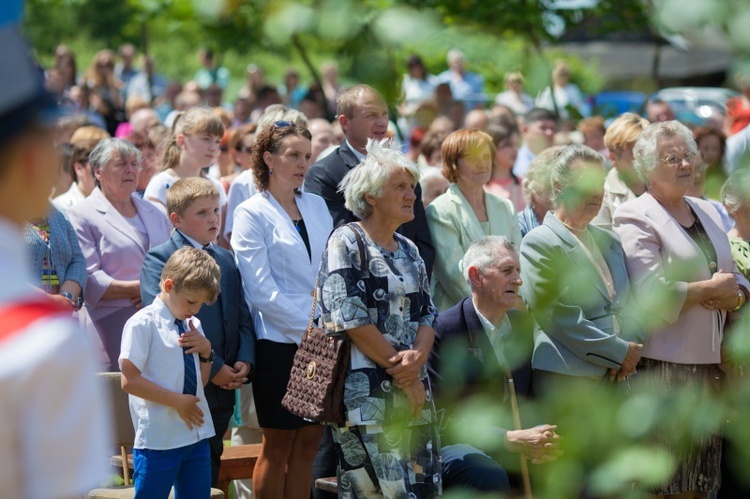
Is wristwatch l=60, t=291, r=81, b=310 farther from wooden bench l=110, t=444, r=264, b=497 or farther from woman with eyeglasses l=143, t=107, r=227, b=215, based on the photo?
woman with eyeglasses l=143, t=107, r=227, b=215

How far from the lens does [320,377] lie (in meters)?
4.72

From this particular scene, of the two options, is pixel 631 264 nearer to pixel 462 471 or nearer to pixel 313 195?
pixel 462 471

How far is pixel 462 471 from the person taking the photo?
186 inches

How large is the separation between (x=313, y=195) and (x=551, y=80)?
466 centimetres

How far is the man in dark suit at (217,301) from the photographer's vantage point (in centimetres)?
539

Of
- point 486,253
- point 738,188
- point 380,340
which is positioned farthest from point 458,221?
point 738,188

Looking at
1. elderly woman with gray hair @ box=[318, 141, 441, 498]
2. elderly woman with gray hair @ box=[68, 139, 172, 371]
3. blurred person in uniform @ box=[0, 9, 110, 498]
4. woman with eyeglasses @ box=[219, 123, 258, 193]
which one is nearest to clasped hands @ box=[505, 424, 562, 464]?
blurred person in uniform @ box=[0, 9, 110, 498]

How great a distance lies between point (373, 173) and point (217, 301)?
3.85ft

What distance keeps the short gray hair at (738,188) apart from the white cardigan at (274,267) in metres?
4.12

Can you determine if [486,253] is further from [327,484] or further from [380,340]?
[327,484]

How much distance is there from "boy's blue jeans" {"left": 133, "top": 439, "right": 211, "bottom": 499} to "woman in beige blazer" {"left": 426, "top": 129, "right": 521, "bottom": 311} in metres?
1.81

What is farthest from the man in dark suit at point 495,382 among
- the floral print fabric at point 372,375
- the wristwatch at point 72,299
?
the wristwatch at point 72,299

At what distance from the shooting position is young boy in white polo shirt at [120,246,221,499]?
4699 mm

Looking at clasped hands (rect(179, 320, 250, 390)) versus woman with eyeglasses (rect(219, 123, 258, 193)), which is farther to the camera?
woman with eyeglasses (rect(219, 123, 258, 193))
